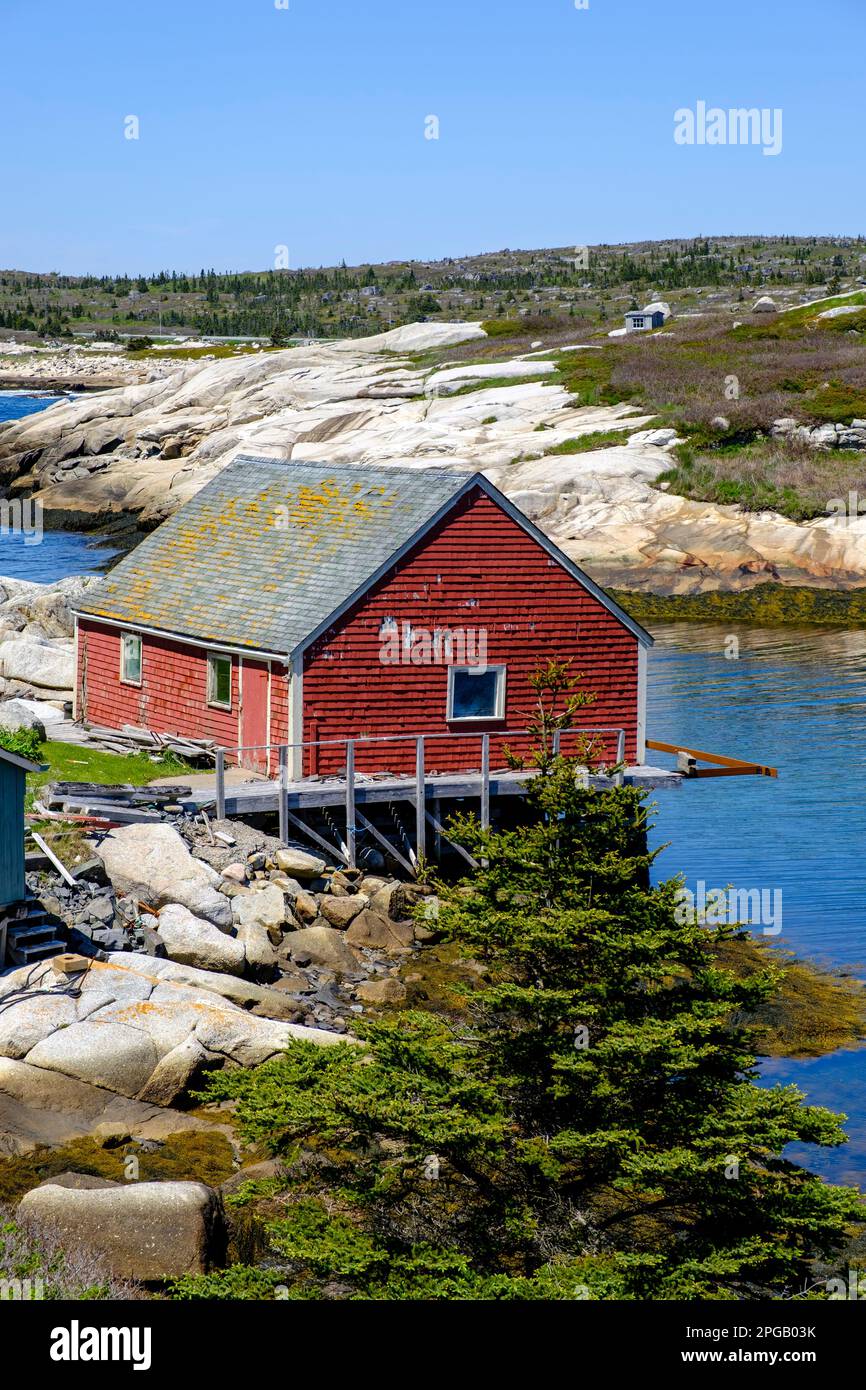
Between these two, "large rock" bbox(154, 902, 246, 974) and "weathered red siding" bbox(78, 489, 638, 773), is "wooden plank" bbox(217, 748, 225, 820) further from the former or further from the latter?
"large rock" bbox(154, 902, 246, 974)

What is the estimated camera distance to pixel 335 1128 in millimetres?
14547

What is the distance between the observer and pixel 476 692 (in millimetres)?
30281

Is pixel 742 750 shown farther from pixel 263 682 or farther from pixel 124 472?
pixel 124 472

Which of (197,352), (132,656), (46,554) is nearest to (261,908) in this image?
(132,656)

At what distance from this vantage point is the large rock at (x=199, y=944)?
23.3 metres

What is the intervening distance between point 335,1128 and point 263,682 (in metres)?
15.4

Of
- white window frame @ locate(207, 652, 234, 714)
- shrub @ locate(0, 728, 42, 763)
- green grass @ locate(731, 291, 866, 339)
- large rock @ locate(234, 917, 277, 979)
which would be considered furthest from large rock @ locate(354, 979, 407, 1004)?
green grass @ locate(731, 291, 866, 339)

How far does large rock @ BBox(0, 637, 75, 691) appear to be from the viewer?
3634 cm

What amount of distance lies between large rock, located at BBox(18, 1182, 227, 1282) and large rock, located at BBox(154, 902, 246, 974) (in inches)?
272

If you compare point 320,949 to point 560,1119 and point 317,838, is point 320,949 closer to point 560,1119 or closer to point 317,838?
point 317,838

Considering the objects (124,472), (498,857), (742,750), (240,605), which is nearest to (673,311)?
(124,472)

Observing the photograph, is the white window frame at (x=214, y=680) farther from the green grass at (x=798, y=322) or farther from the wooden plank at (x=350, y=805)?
the green grass at (x=798, y=322)

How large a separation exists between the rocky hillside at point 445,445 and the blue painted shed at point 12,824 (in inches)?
1724

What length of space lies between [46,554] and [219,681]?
4677 cm
